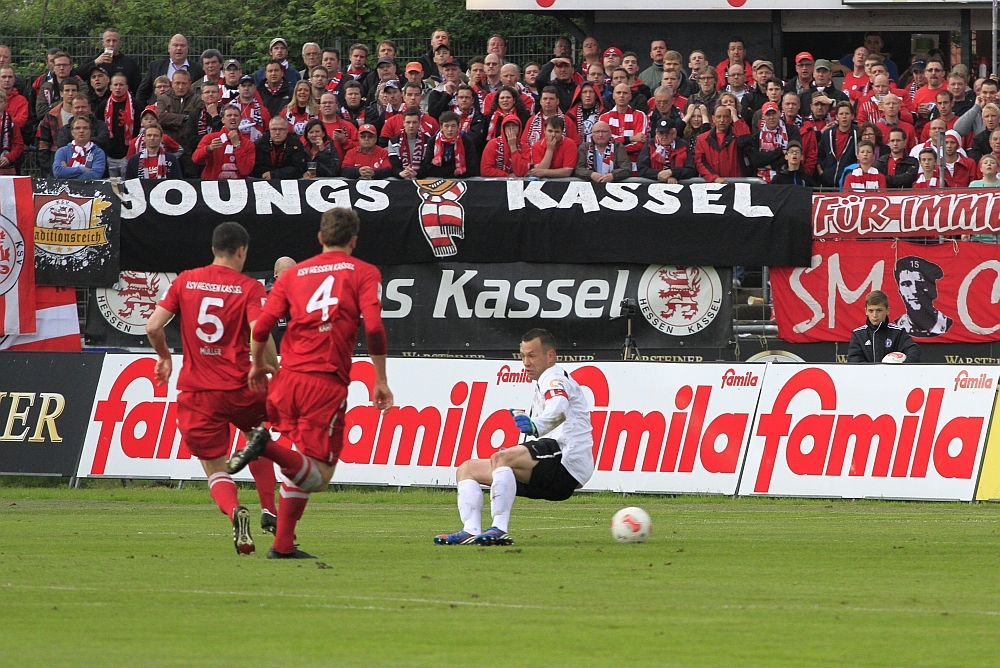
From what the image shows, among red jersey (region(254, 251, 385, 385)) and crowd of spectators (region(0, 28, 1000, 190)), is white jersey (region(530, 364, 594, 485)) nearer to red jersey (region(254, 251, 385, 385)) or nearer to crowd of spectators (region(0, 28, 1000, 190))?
red jersey (region(254, 251, 385, 385))

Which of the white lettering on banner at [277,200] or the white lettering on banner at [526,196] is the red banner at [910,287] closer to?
the white lettering on banner at [526,196]

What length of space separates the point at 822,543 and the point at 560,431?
7.18ft

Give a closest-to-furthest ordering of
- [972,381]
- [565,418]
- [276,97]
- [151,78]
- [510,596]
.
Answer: [510,596]
[565,418]
[972,381]
[276,97]
[151,78]

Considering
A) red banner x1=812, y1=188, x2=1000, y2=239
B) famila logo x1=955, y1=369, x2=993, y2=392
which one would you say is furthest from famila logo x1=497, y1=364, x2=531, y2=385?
famila logo x1=955, y1=369, x2=993, y2=392

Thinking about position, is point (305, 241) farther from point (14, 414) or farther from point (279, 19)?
point (279, 19)

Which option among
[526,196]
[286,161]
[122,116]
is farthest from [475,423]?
[122,116]

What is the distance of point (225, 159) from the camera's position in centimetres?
2031

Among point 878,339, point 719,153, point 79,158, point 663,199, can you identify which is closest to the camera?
point 878,339

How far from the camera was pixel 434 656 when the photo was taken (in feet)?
20.2

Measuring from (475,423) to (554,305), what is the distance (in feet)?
9.66

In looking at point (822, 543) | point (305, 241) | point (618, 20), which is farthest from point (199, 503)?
point (618, 20)

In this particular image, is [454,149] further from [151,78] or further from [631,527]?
[631,527]

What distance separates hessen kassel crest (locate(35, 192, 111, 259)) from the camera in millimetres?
19406

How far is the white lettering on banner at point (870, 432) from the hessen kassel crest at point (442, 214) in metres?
5.07
